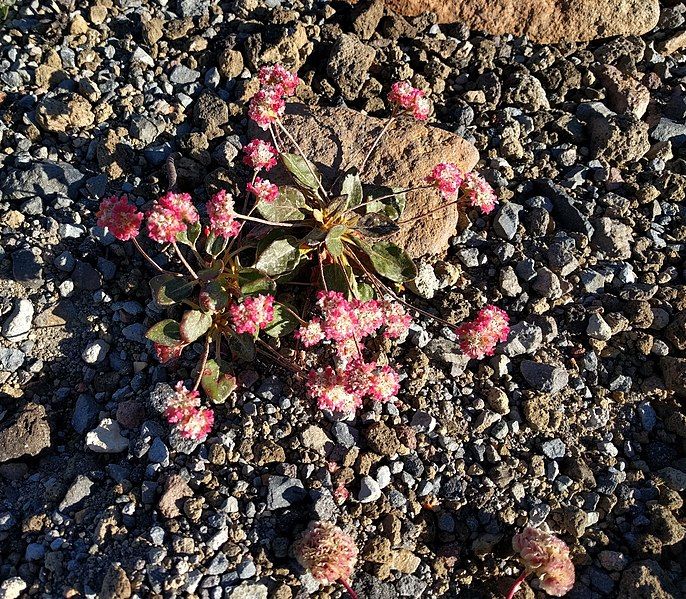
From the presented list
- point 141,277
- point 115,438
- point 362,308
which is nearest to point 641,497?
point 362,308

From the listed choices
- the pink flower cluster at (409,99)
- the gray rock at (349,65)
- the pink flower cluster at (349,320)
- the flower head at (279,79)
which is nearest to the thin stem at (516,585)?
the pink flower cluster at (349,320)

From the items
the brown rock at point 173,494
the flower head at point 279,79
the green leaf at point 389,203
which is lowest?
the brown rock at point 173,494

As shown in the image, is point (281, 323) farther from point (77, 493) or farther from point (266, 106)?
point (77, 493)

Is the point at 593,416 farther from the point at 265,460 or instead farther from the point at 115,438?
the point at 115,438

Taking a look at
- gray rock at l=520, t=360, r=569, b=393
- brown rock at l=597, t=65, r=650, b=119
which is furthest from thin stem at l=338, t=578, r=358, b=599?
brown rock at l=597, t=65, r=650, b=119

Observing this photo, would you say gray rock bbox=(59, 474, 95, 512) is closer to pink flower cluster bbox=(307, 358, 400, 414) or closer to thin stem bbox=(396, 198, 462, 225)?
pink flower cluster bbox=(307, 358, 400, 414)

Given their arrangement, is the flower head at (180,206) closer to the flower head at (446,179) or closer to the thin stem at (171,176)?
the thin stem at (171,176)
